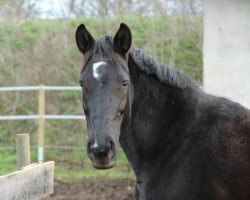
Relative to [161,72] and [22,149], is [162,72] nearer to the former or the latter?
[161,72]

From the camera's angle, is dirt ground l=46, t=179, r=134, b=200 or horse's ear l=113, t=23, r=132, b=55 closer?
horse's ear l=113, t=23, r=132, b=55

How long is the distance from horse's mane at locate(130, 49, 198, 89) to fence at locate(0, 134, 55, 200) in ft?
4.22

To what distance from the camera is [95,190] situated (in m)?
10.1

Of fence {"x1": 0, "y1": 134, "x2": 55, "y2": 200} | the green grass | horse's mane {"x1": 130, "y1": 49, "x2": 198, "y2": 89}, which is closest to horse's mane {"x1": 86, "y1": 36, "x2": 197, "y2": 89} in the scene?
horse's mane {"x1": 130, "y1": 49, "x2": 198, "y2": 89}

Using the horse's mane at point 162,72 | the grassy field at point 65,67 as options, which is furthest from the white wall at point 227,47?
the horse's mane at point 162,72

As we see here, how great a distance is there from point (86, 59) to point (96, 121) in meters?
0.60

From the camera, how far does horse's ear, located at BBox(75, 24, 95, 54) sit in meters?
4.73

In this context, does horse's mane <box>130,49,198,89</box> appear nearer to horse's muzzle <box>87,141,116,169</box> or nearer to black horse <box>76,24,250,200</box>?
black horse <box>76,24,250,200</box>

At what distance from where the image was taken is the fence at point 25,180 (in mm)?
4598

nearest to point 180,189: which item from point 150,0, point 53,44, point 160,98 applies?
point 160,98

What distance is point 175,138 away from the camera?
475cm

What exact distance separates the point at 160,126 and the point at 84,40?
3.08 feet

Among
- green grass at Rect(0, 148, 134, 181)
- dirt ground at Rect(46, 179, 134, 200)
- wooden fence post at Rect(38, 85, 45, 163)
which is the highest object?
wooden fence post at Rect(38, 85, 45, 163)

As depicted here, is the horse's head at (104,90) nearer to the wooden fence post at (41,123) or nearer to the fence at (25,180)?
the fence at (25,180)
